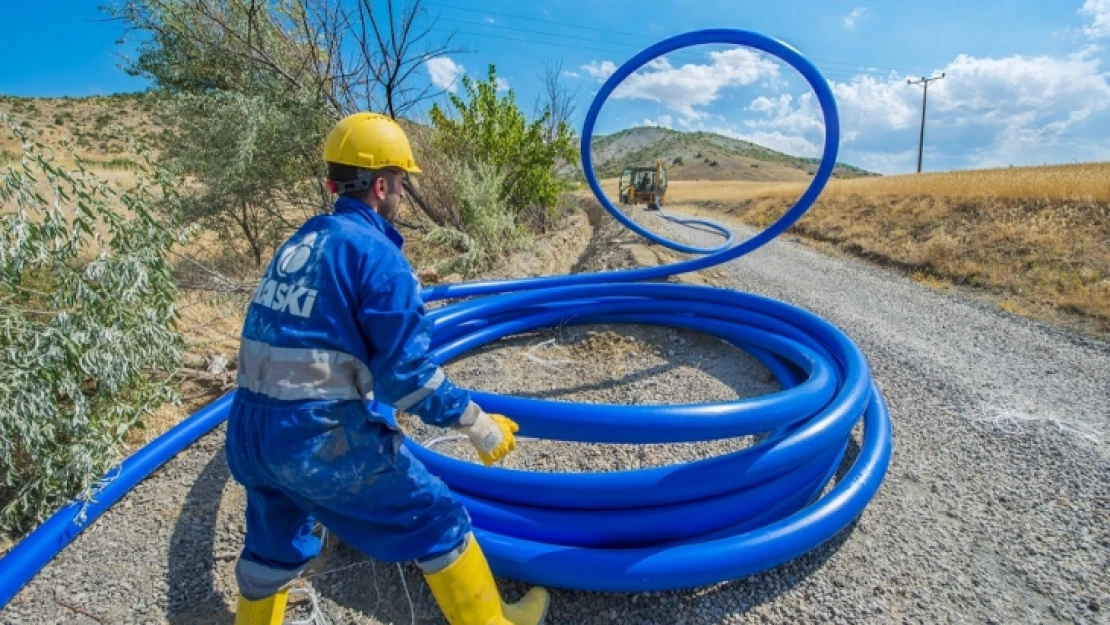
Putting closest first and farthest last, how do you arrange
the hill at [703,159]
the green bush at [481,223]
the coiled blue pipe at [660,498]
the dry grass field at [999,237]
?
the coiled blue pipe at [660,498], the dry grass field at [999,237], the green bush at [481,223], the hill at [703,159]

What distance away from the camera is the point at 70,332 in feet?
9.53

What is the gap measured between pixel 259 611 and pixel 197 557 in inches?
32.4

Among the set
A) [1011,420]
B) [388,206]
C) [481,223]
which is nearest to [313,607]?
[388,206]

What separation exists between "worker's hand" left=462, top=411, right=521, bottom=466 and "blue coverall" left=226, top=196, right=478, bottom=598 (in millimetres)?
79

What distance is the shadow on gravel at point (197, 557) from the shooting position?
2.24 m

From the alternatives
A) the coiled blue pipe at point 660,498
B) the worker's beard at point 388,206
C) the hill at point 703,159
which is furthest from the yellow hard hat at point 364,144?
the hill at point 703,159

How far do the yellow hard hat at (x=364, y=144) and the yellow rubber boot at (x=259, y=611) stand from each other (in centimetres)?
148

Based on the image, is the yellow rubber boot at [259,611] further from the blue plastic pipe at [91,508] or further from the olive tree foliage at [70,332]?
the olive tree foliage at [70,332]

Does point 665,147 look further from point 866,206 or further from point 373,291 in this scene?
point 373,291

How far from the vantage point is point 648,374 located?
436cm

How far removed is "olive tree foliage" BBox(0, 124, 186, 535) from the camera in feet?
8.84

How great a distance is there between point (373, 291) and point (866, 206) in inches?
607

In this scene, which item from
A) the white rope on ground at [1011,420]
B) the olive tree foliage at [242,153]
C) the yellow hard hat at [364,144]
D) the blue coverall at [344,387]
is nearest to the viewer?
the blue coverall at [344,387]

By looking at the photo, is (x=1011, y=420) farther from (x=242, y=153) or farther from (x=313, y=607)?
(x=242, y=153)
